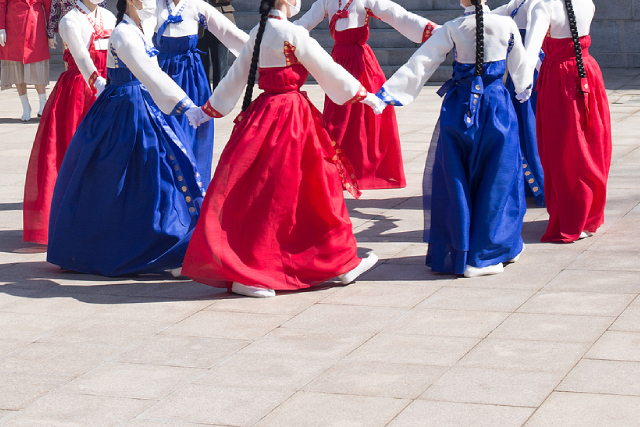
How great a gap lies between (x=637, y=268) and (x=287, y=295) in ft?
6.17

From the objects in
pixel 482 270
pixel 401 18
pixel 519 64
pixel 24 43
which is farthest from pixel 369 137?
pixel 24 43

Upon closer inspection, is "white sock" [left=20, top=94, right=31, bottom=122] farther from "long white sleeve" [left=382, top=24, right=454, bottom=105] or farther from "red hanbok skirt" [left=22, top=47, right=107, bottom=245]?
"long white sleeve" [left=382, top=24, right=454, bottom=105]

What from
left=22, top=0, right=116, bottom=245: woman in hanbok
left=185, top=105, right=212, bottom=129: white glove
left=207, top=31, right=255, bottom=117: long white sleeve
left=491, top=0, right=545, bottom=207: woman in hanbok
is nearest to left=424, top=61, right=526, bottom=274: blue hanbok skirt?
left=207, top=31, right=255, bottom=117: long white sleeve

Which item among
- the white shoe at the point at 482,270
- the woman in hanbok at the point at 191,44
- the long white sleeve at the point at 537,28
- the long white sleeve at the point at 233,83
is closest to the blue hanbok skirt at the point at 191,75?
the woman in hanbok at the point at 191,44

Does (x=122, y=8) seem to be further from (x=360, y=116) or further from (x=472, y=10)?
(x=360, y=116)

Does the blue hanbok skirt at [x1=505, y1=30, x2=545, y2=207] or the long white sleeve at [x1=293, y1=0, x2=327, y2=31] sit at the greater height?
the long white sleeve at [x1=293, y1=0, x2=327, y2=31]

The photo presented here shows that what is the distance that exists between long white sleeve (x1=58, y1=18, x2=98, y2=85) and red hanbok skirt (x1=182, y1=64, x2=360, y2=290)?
1.47 meters

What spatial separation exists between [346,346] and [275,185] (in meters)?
1.09

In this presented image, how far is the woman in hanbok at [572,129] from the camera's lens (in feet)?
19.6

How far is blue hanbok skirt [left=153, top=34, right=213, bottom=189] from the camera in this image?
6.56 metres

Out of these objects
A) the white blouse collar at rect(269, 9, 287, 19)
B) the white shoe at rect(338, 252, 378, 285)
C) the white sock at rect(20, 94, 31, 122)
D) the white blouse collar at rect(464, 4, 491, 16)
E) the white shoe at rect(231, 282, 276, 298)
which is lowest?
the white shoe at rect(231, 282, 276, 298)

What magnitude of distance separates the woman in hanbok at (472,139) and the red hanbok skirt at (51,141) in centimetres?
228

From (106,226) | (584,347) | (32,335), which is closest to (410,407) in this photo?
(584,347)

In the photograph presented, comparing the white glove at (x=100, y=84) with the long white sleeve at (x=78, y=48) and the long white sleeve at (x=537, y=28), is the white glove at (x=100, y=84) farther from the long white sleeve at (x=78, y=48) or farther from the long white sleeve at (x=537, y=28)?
the long white sleeve at (x=537, y=28)
